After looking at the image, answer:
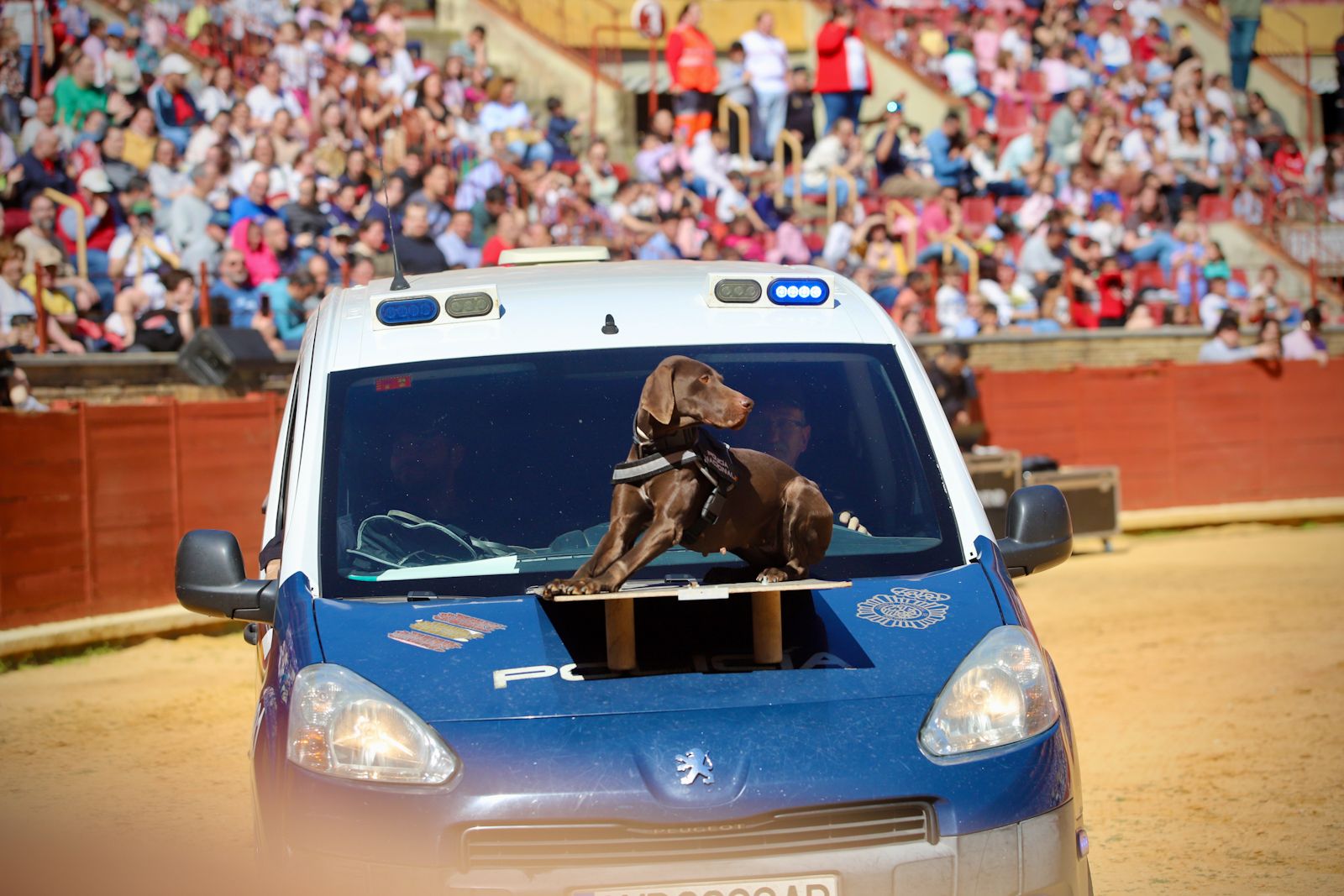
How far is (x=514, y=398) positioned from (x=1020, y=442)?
15.1 meters

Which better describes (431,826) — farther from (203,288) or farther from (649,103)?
(649,103)

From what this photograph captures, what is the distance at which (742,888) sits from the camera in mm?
3623

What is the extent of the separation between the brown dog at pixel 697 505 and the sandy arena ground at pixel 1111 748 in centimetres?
188

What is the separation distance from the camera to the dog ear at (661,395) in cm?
415

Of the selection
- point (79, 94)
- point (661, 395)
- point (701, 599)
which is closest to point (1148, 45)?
point (79, 94)

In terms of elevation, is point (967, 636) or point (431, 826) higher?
point (967, 636)

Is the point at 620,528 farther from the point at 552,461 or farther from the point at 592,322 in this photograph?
the point at 592,322

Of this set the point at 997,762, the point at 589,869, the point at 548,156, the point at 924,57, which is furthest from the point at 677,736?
the point at 924,57

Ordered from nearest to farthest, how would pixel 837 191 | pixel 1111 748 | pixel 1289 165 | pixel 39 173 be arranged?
1. pixel 1111 748
2. pixel 39 173
3. pixel 837 191
4. pixel 1289 165

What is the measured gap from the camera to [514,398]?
488 centimetres

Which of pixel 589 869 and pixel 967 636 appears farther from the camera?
pixel 967 636

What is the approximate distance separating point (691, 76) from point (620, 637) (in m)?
19.5

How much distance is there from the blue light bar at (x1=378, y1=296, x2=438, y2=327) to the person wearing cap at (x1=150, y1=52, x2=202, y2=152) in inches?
534

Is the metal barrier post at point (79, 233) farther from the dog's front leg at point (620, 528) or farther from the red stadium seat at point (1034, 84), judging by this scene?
the red stadium seat at point (1034, 84)
